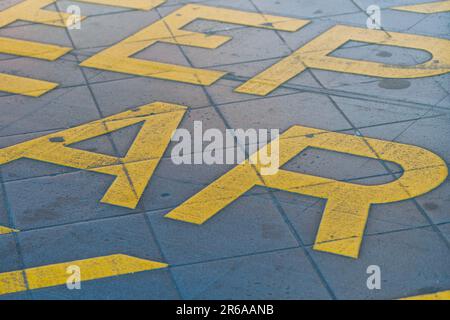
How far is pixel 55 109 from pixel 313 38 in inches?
148

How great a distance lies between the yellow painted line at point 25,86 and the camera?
1012cm

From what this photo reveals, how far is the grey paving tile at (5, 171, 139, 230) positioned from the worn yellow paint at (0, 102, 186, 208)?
0.40ft

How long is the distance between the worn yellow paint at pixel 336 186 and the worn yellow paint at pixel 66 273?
76cm

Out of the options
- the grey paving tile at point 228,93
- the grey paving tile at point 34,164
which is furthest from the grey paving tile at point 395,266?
the grey paving tile at point 228,93

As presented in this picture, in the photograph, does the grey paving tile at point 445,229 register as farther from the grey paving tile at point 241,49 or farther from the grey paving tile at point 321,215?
the grey paving tile at point 241,49

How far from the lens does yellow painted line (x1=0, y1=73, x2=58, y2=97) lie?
10125 millimetres

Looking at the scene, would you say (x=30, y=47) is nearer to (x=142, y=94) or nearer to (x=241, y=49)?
(x=142, y=94)

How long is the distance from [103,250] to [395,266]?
2.53 metres

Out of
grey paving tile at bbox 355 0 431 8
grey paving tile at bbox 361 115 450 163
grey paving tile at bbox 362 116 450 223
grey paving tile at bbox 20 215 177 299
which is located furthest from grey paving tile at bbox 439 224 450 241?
grey paving tile at bbox 355 0 431 8

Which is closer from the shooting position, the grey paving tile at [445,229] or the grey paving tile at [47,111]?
the grey paving tile at [445,229]

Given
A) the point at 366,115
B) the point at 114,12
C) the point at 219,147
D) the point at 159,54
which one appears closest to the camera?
the point at 219,147
